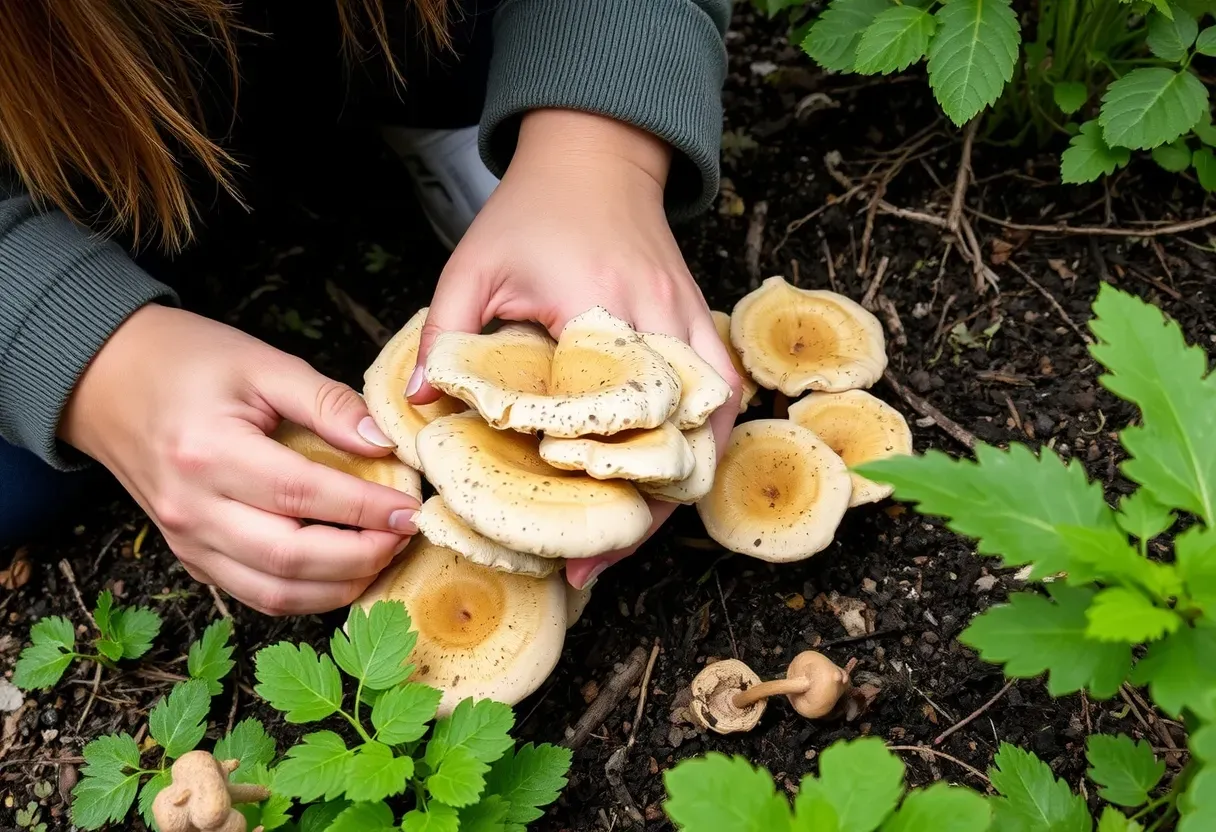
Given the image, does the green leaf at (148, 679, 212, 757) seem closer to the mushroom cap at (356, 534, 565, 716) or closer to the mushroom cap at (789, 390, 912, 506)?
the mushroom cap at (356, 534, 565, 716)

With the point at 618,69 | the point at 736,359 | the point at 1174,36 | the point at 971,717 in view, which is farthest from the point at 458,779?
the point at 1174,36

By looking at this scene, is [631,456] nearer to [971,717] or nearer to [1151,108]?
[971,717]

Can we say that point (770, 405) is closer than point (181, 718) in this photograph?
No

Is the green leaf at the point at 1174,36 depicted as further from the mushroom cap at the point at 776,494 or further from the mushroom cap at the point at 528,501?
the mushroom cap at the point at 528,501

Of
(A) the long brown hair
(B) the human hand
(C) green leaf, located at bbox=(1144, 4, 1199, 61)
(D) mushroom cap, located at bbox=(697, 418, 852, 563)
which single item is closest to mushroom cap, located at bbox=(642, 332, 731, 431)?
(B) the human hand

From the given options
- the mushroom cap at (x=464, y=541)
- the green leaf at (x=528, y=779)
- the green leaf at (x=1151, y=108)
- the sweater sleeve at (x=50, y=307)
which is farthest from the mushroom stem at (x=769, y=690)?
the sweater sleeve at (x=50, y=307)

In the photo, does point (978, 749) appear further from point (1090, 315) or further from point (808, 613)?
point (1090, 315)
